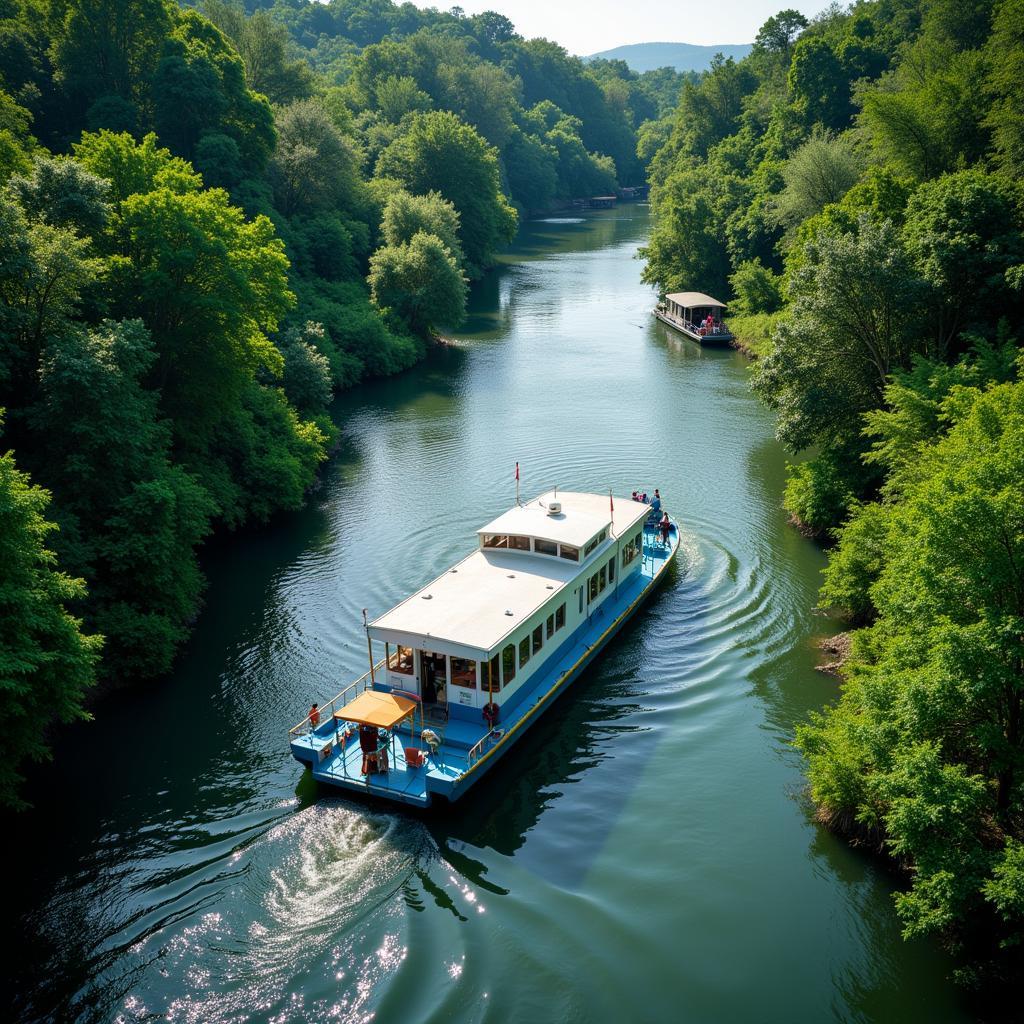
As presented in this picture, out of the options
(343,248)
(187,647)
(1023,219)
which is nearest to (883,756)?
(187,647)

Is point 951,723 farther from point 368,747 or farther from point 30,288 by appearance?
point 30,288

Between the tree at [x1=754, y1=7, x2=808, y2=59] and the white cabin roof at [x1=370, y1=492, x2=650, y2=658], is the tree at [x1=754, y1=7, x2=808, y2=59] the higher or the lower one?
the higher one

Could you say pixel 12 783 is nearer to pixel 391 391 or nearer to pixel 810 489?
pixel 810 489

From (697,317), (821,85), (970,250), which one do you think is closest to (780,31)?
(821,85)

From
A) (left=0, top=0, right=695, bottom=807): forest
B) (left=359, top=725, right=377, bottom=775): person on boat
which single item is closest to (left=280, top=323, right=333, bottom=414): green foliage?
(left=0, top=0, right=695, bottom=807): forest

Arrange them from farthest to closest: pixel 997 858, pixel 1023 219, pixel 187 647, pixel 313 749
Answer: pixel 1023 219
pixel 187 647
pixel 313 749
pixel 997 858

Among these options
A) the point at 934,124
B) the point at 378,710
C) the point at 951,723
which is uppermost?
the point at 934,124

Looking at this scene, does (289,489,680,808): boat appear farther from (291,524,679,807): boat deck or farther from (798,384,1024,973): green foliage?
(798,384,1024,973): green foliage
